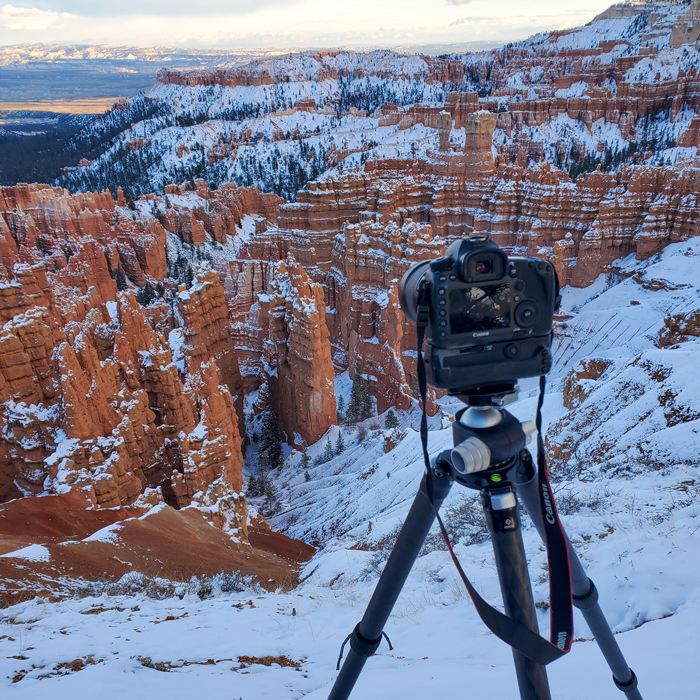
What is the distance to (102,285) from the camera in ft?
114

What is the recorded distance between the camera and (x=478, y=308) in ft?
5.30

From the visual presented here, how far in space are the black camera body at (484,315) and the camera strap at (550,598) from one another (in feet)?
0.20

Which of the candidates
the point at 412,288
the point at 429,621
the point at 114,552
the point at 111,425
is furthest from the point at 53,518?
the point at 412,288

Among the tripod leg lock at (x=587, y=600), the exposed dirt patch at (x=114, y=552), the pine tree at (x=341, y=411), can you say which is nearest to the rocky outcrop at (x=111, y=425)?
the exposed dirt patch at (x=114, y=552)

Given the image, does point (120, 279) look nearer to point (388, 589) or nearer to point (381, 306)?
point (381, 306)

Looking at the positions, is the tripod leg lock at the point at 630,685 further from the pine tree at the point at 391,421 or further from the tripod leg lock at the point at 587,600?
the pine tree at the point at 391,421

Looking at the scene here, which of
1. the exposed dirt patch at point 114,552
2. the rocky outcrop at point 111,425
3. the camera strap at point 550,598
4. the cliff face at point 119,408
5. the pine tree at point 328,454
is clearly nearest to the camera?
the camera strap at point 550,598

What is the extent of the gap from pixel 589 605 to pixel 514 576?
46 cm

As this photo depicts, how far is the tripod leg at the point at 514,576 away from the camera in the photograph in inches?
58.5

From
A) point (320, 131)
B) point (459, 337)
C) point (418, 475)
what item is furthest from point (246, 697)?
point (320, 131)

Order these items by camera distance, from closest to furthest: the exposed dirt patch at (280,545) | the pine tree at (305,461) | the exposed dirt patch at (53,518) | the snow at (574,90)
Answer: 1. the exposed dirt patch at (53,518)
2. the exposed dirt patch at (280,545)
3. the pine tree at (305,461)
4. the snow at (574,90)

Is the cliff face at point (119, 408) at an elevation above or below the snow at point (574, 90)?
below

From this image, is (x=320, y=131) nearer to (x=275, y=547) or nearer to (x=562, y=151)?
(x=562, y=151)

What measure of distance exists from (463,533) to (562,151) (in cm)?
6300
